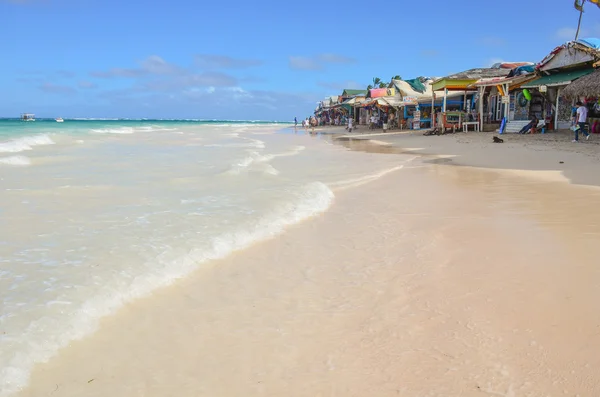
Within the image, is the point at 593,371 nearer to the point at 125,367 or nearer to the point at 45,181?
the point at 125,367

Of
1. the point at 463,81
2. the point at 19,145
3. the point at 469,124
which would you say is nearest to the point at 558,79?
the point at 463,81

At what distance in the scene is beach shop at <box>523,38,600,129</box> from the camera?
1830cm

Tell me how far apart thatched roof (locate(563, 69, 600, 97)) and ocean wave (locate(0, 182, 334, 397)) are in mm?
13584

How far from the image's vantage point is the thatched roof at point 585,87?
15.5m

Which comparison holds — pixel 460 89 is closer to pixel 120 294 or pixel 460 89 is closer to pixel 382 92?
pixel 382 92

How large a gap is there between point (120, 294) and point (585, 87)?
56.3 feet

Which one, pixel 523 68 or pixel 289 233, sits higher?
pixel 523 68

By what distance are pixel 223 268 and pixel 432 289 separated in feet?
6.42

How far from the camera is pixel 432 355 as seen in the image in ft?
9.18

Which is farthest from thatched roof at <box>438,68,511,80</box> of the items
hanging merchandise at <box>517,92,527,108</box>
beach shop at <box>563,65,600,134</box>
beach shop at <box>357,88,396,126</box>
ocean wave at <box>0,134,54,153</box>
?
ocean wave at <box>0,134,54,153</box>

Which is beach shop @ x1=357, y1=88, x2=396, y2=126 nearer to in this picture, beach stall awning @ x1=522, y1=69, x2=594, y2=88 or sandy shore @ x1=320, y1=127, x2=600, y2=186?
beach stall awning @ x1=522, y1=69, x2=594, y2=88

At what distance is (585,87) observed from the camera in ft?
52.0

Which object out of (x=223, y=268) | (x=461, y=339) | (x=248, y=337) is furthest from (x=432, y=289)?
(x=223, y=268)

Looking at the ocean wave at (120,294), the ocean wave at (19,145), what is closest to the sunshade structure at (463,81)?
the ocean wave at (120,294)
